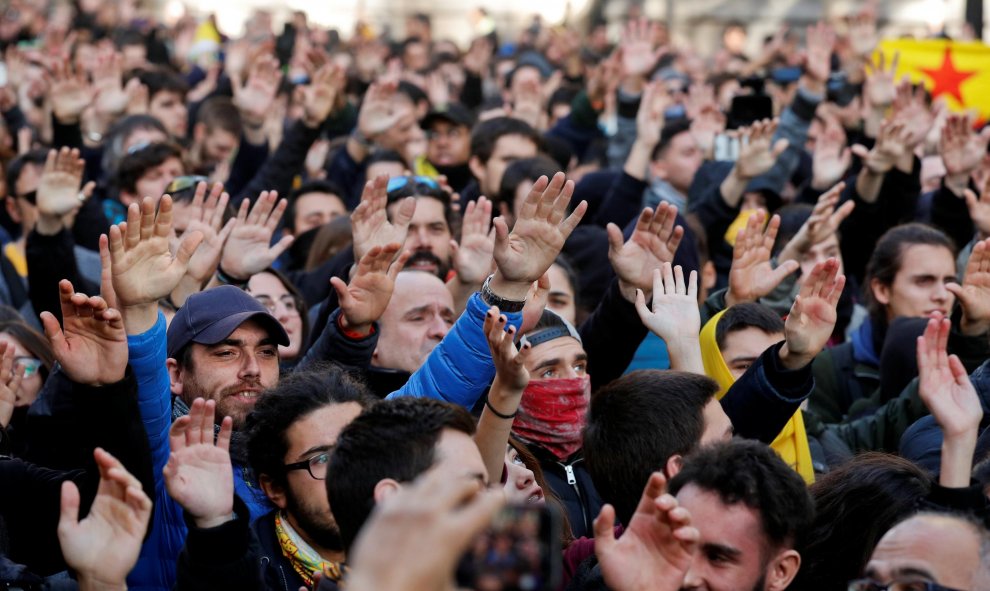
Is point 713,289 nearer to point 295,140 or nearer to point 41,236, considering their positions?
point 295,140

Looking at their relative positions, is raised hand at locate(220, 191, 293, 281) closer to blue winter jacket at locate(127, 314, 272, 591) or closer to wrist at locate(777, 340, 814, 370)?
blue winter jacket at locate(127, 314, 272, 591)

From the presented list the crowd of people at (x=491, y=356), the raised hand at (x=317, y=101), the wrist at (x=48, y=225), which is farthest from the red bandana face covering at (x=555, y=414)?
the raised hand at (x=317, y=101)

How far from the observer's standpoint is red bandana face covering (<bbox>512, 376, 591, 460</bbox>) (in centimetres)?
486

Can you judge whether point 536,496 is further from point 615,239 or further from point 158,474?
point 615,239

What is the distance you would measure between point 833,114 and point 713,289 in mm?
4182

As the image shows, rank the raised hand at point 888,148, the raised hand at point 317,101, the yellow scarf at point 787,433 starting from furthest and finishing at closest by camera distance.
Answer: the raised hand at point 317,101, the raised hand at point 888,148, the yellow scarf at point 787,433

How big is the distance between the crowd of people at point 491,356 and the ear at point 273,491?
11 millimetres

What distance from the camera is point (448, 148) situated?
9492 mm

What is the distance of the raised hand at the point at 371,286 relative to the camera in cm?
478

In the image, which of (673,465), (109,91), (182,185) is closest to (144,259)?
(673,465)

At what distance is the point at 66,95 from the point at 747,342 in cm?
502

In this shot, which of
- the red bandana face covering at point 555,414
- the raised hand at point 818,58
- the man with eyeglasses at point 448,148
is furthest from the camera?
the man with eyeglasses at point 448,148

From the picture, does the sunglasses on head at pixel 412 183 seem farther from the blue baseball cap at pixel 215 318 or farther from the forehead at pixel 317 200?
the blue baseball cap at pixel 215 318

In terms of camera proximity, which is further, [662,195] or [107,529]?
[662,195]
